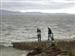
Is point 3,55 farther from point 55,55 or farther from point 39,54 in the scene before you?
point 55,55

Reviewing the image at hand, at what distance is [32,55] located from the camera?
22422 millimetres

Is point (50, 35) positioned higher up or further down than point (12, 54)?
higher up

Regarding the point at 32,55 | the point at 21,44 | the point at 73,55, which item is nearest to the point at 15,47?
the point at 21,44

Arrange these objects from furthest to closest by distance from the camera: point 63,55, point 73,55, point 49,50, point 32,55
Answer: point 32,55 → point 49,50 → point 63,55 → point 73,55

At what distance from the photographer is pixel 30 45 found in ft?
106

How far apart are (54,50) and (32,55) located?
2576mm

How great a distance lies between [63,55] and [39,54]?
263cm

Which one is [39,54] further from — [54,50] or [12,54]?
[12,54]

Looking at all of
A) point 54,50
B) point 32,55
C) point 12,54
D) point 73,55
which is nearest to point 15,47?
point 12,54

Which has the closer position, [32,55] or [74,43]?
[32,55]

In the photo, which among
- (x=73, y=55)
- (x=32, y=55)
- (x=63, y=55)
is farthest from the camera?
(x=32, y=55)

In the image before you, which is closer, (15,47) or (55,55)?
(55,55)

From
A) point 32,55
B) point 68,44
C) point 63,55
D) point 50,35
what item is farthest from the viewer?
point 68,44

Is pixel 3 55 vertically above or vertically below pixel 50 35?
below
